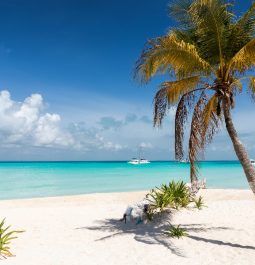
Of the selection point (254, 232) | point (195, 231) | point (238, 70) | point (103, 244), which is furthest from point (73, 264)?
point (238, 70)

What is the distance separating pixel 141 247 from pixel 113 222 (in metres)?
4.07

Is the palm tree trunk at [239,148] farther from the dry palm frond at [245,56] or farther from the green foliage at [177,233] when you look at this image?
the green foliage at [177,233]

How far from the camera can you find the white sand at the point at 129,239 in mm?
9141

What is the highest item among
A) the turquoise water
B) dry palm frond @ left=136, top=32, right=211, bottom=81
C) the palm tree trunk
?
dry palm frond @ left=136, top=32, right=211, bottom=81

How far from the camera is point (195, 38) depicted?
10.5 metres

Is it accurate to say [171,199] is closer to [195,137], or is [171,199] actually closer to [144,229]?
[144,229]

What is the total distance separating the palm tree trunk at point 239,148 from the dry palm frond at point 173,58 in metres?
1.36

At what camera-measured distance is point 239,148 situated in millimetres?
9469

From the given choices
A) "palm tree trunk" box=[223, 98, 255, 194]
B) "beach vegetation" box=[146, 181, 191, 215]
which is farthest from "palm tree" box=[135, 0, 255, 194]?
"beach vegetation" box=[146, 181, 191, 215]

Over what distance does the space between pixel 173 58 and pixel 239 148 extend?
3.16m

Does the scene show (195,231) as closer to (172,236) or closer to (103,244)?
(172,236)

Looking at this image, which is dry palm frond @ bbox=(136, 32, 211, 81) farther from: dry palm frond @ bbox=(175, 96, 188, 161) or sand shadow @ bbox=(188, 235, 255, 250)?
sand shadow @ bbox=(188, 235, 255, 250)

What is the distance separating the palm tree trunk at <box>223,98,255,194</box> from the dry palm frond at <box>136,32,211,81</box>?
53.6 inches

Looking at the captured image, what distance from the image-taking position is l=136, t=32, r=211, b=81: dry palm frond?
947 cm
